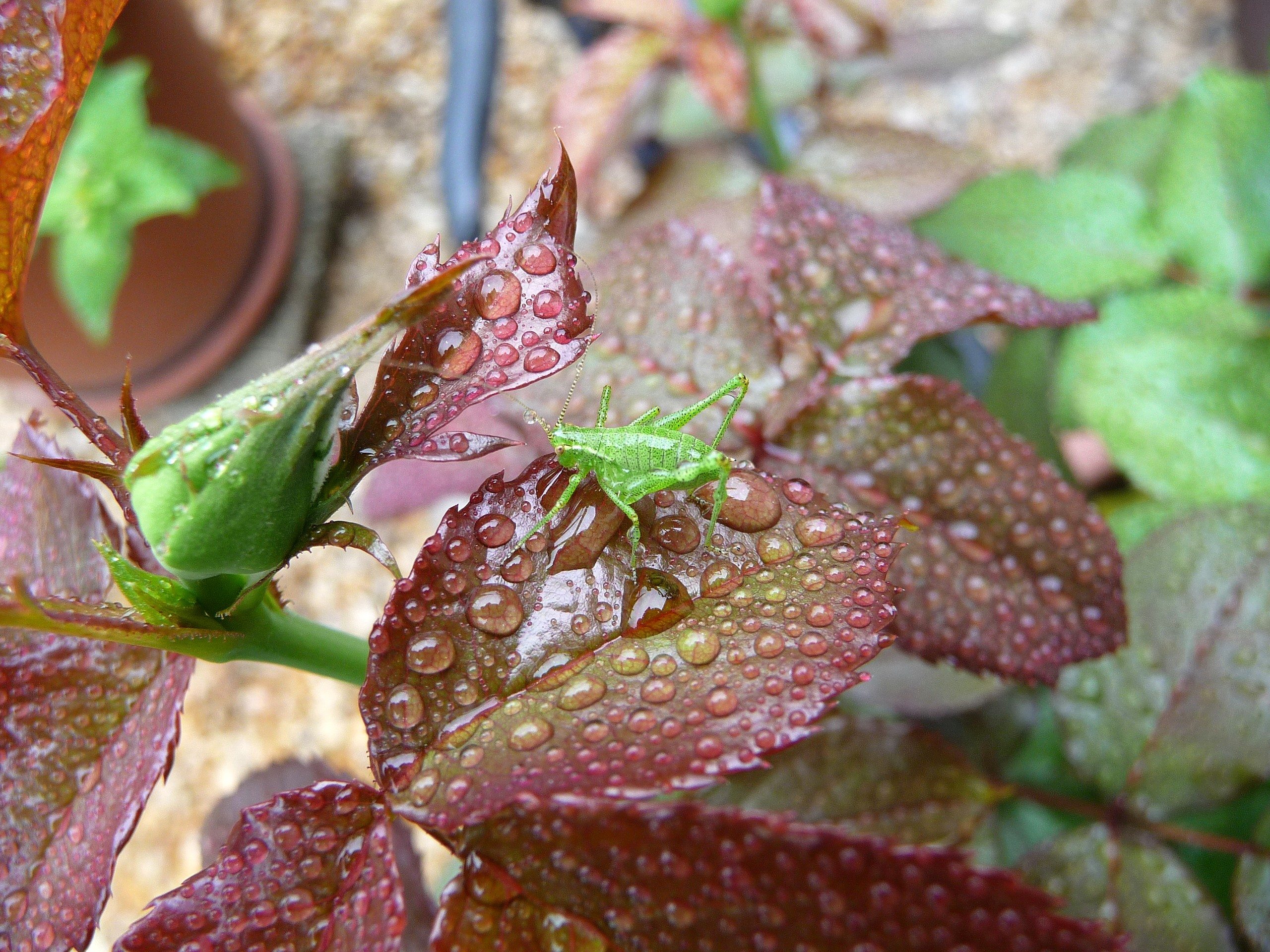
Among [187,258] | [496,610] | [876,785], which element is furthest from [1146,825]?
[187,258]

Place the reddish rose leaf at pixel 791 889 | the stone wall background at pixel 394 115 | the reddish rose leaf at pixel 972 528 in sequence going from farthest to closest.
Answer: the stone wall background at pixel 394 115 < the reddish rose leaf at pixel 972 528 < the reddish rose leaf at pixel 791 889

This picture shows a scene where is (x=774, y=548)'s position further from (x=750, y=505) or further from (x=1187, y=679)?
(x=1187, y=679)

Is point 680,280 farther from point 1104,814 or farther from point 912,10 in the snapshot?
point 912,10

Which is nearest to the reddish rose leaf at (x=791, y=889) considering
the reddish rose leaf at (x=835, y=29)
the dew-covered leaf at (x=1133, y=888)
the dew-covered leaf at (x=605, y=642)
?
the dew-covered leaf at (x=605, y=642)

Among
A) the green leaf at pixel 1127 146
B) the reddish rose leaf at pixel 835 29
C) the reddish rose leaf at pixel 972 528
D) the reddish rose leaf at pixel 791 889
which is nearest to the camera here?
the reddish rose leaf at pixel 791 889

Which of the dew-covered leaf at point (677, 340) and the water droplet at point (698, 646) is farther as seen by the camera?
the dew-covered leaf at point (677, 340)

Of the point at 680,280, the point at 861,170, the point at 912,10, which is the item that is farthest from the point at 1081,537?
the point at 912,10

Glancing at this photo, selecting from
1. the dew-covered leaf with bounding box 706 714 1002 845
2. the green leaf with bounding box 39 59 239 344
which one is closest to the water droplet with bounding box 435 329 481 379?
the dew-covered leaf with bounding box 706 714 1002 845

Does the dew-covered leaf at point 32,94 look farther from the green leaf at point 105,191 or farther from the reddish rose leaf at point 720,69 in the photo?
the green leaf at point 105,191
